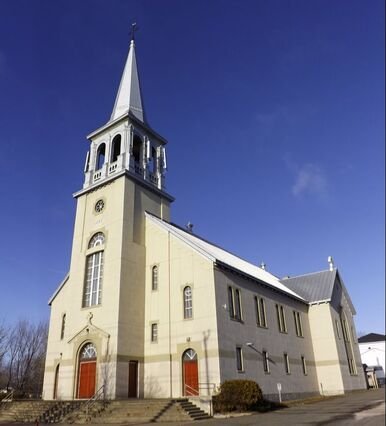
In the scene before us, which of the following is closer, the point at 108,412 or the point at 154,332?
the point at 108,412

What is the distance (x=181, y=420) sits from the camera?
69.6ft

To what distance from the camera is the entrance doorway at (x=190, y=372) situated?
2612cm

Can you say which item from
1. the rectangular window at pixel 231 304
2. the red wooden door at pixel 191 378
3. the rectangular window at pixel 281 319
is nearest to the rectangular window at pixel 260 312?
the rectangular window at pixel 281 319

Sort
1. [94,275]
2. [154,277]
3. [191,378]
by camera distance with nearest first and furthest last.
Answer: [191,378] → [154,277] → [94,275]

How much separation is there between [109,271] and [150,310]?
436 cm

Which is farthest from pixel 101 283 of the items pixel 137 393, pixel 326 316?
pixel 326 316

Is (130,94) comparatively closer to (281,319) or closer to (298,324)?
(281,319)

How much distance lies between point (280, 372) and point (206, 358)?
10009 mm

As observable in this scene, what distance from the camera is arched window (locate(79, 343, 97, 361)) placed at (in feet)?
93.9

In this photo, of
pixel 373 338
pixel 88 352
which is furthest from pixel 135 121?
pixel 373 338

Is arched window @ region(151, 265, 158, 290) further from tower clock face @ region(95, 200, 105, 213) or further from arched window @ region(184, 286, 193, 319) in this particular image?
tower clock face @ region(95, 200, 105, 213)

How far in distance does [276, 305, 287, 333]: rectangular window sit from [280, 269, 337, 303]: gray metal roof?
802cm

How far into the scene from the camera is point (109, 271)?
3017 centimetres

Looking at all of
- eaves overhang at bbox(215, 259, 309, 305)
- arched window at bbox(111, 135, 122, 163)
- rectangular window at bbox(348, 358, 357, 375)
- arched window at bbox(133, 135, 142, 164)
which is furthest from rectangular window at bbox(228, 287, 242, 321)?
rectangular window at bbox(348, 358, 357, 375)
